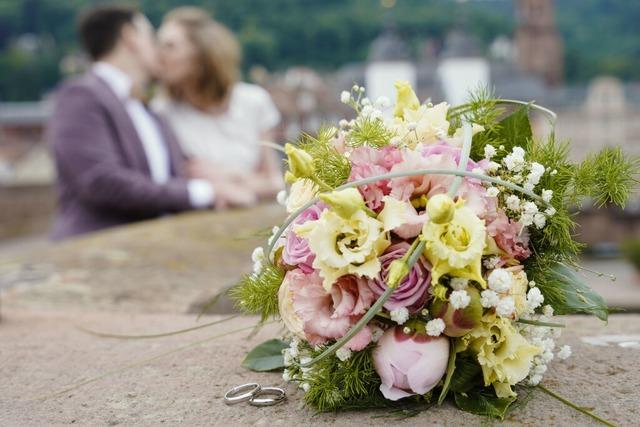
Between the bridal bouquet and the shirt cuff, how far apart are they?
2744 millimetres

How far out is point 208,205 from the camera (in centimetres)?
433

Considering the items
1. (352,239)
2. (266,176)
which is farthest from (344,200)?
(266,176)

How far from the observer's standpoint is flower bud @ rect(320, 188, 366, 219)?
1.25 m

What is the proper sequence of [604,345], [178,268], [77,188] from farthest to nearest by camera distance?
[77,188]
[178,268]
[604,345]

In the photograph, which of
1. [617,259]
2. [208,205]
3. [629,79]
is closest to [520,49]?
[629,79]

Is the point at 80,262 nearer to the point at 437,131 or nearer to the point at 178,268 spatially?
the point at 178,268

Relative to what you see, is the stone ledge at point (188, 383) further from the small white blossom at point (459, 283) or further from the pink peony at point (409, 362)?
the small white blossom at point (459, 283)

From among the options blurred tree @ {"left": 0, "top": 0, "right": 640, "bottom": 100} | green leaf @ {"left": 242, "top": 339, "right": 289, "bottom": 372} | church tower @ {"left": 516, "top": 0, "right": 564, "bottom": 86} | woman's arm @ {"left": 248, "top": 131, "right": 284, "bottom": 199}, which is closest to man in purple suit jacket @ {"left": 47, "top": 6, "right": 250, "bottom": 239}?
woman's arm @ {"left": 248, "top": 131, "right": 284, "bottom": 199}

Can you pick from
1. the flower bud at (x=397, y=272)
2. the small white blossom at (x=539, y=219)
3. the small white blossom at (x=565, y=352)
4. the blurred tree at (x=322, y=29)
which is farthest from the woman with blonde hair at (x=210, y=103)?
the blurred tree at (x=322, y=29)

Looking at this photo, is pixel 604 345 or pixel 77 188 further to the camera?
pixel 77 188

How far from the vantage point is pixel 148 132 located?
4.20 m

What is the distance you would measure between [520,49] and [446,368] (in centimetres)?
7670

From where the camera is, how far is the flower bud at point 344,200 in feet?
4.09

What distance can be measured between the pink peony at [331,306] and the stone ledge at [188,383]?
0.13 meters
